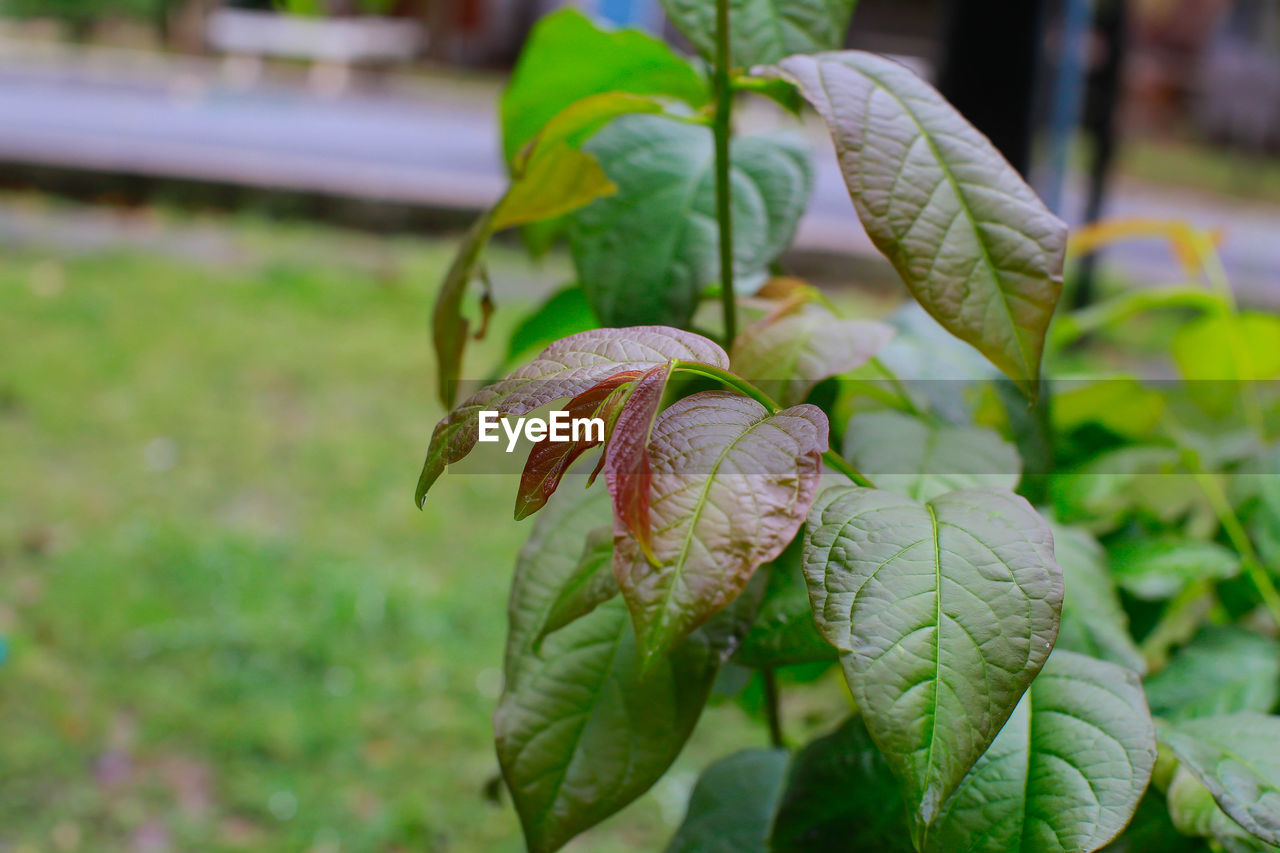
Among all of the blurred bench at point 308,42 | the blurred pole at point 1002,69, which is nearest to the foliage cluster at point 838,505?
the blurred pole at point 1002,69

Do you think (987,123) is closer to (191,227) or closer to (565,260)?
(565,260)

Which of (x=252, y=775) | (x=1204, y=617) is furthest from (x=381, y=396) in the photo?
(x=1204, y=617)

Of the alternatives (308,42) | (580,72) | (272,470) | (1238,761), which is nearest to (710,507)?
(1238,761)

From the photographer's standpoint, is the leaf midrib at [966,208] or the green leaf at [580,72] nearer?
the leaf midrib at [966,208]

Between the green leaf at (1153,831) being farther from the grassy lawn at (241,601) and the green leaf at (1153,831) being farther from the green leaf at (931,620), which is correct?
the grassy lawn at (241,601)

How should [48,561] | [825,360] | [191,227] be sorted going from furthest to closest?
[191,227]
[48,561]
[825,360]

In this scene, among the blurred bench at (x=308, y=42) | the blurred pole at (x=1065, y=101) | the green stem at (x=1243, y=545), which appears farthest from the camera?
the blurred bench at (x=308, y=42)
